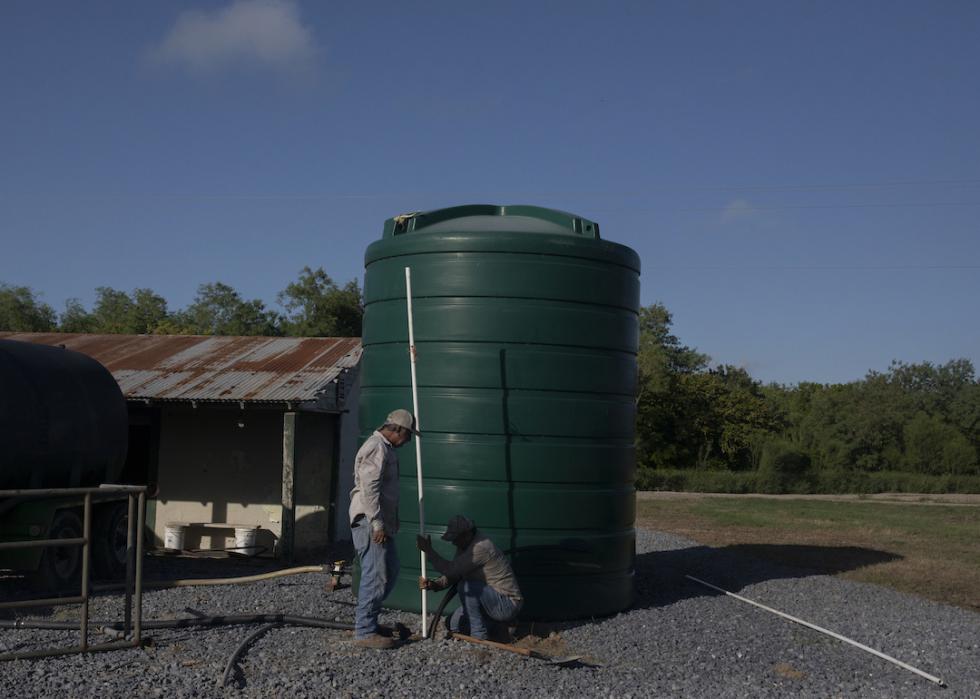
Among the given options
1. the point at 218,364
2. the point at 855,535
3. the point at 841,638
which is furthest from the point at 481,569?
the point at 855,535

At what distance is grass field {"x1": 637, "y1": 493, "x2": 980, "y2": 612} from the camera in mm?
13359

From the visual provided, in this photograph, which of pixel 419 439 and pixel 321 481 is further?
pixel 321 481

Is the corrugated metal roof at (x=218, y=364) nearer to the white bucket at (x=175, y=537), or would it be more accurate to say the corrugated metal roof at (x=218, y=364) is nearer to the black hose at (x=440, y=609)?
the white bucket at (x=175, y=537)

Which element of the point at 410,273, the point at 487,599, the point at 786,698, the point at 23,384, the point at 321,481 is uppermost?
the point at 410,273

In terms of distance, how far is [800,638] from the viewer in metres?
8.37

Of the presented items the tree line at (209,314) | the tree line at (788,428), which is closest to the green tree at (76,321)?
the tree line at (209,314)

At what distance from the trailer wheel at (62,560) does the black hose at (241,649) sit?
3762 millimetres

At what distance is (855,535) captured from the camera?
1995 cm

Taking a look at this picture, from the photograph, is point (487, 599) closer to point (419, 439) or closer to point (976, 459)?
point (419, 439)

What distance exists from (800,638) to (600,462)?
2.21 meters

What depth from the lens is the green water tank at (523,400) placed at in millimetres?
8578

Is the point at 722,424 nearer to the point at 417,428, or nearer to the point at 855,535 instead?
the point at 855,535

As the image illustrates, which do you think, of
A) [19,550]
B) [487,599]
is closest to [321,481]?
[19,550]

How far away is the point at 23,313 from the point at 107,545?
170 ft
